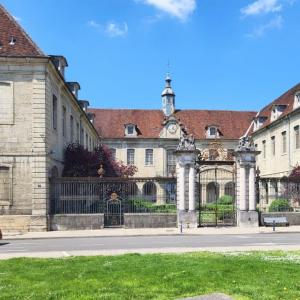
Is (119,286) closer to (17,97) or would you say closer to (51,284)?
(51,284)

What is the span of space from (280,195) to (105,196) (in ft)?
31.6

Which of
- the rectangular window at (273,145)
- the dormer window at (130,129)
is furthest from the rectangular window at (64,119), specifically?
the dormer window at (130,129)

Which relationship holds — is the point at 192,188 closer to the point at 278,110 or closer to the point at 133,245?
the point at 133,245

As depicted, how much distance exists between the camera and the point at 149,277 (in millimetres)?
8766

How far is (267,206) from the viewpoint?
91.8 feet

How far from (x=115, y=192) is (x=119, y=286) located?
17.7 metres

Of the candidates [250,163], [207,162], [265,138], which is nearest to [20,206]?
[207,162]

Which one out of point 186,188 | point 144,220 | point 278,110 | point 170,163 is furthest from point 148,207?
point 170,163

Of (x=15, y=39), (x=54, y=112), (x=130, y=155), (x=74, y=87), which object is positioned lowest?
(x=130, y=155)

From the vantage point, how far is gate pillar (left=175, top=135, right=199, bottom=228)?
1002 inches

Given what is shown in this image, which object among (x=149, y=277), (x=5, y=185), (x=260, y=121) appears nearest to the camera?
(x=149, y=277)

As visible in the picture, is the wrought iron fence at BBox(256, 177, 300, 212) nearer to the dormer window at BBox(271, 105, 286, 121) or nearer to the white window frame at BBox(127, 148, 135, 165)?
the dormer window at BBox(271, 105, 286, 121)

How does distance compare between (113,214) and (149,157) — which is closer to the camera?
(113,214)

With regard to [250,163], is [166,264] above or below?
below
